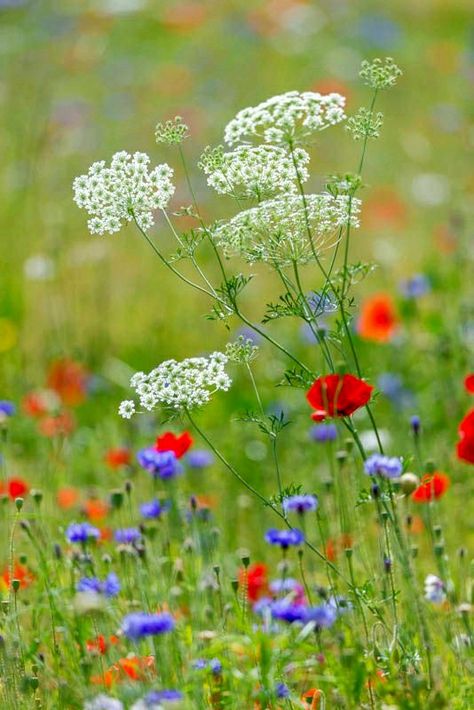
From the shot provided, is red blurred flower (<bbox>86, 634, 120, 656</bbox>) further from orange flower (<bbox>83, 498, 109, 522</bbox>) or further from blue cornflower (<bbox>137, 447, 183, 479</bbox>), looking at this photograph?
orange flower (<bbox>83, 498, 109, 522</bbox>)

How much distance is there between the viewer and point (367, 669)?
68.9 inches

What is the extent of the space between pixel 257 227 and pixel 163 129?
0.72 ft

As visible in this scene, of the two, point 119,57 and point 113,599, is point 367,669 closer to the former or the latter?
point 113,599

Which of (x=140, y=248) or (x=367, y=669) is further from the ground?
(x=140, y=248)

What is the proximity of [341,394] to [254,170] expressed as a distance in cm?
35

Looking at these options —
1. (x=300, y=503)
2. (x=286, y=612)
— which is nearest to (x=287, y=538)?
(x=300, y=503)

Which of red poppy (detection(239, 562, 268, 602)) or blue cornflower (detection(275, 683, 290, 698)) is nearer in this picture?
blue cornflower (detection(275, 683, 290, 698))

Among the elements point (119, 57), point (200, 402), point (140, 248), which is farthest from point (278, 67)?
point (200, 402)

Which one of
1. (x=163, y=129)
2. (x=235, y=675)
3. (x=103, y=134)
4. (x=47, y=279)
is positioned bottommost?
(x=235, y=675)

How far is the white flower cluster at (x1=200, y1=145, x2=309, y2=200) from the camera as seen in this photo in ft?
5.82

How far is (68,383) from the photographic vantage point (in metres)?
3.78

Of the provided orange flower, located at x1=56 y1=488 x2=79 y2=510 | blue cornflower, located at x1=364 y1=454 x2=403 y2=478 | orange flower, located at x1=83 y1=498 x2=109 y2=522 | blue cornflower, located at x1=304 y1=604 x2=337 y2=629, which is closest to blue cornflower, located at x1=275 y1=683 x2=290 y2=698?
blue cornflower, located at x1=304 y1=604 x2=337 y2=629

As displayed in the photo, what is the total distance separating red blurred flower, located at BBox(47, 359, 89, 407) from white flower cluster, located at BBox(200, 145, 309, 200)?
6.71ft

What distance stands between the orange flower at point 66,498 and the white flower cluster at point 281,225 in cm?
131
